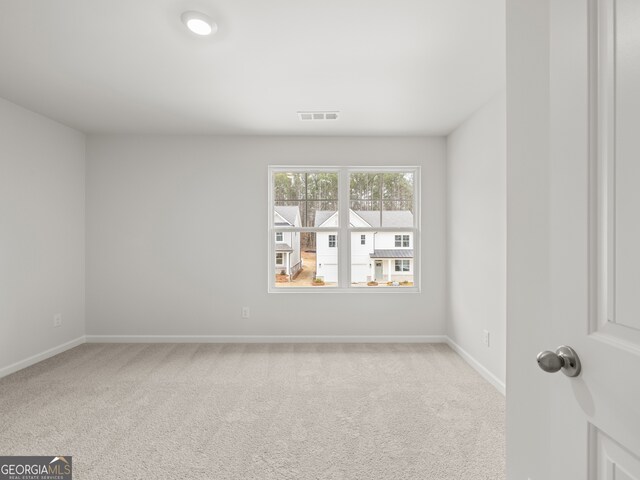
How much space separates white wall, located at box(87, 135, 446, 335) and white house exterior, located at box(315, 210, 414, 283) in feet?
0.79

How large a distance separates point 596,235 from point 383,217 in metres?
3.60

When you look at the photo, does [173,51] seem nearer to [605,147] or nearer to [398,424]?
[605,147]

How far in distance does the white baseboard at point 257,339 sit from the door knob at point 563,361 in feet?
11.4

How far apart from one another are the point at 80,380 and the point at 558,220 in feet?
12.0

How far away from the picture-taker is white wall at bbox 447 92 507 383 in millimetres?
2928

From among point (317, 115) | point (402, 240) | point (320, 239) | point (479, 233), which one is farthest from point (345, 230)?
point (479, 233)

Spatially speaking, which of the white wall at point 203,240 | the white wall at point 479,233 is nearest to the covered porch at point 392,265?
the white wall at point 203,240

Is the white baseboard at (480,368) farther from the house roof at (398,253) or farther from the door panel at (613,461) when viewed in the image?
the door panel at (613,461)

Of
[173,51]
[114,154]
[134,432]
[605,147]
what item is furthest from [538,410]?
[114,154]

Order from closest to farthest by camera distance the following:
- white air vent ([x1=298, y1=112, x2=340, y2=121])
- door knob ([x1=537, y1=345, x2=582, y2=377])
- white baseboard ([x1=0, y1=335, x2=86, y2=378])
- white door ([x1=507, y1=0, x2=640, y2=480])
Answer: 1. white door ([x1=507, y1=0, x2=640, y2=480])
2. door knob ([x1=537, y1=345, x2=582, y2=377])
3. white baseboard ([x1=0, y1=335, x2=86, y2=378])
4. white air vent ([x1=298, y1=112, x2=340, y2=121])

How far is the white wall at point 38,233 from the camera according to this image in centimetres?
321

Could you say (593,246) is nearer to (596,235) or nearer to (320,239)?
(596,235)

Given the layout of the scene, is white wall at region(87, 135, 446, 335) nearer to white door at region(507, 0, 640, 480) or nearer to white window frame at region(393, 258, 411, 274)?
white window frame at region(393, 258, 411, 274)

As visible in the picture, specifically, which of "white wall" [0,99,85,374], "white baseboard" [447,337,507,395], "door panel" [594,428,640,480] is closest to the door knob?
"door panel" [594,428,640,480]
